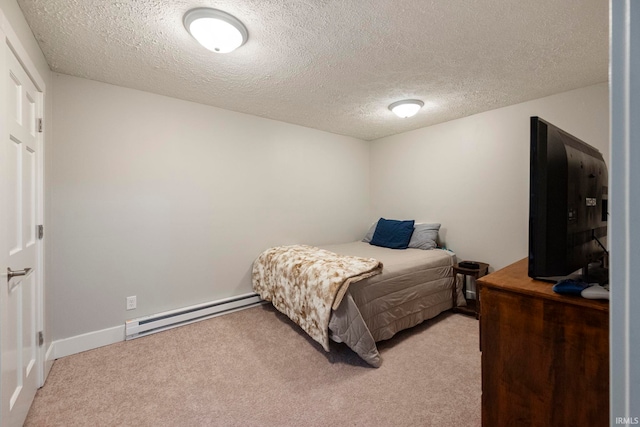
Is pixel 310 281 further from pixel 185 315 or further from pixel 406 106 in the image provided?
pixel 406 106

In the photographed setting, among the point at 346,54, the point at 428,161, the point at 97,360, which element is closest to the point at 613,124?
the point at 346,54

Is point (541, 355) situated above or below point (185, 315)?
above

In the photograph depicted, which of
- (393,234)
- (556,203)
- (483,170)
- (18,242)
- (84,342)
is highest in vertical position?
(483,170)

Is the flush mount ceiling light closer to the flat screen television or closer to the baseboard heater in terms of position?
the flat screen television

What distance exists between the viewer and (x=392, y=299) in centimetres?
231

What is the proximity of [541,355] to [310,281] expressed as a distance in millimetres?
1547

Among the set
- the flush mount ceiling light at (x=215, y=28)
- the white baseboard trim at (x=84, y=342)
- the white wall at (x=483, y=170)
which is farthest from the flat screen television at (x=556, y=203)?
the white baseboard trim at (x=84, y=342)

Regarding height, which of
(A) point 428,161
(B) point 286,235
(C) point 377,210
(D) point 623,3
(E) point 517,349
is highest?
(A) point 428,161

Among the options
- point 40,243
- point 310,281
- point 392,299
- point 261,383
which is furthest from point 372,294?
point 40,243

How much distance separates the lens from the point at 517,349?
956mm

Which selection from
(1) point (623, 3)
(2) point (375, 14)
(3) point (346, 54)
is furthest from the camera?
(3) point (346, 54)

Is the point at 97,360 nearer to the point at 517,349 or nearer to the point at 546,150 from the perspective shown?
the point at 517,349

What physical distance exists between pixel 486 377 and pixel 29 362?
245 centimetres

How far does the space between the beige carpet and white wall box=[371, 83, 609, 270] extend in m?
1.17
